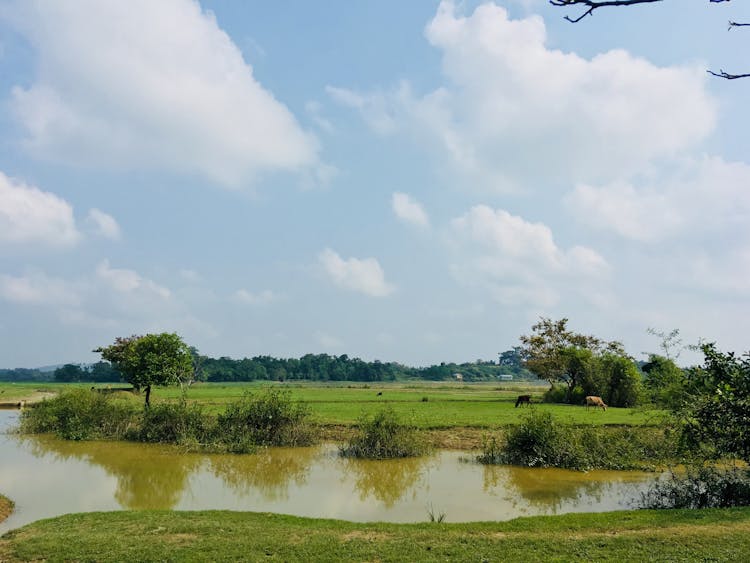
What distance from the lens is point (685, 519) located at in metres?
11.8

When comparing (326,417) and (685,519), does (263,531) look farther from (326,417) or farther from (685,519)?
(326,417)

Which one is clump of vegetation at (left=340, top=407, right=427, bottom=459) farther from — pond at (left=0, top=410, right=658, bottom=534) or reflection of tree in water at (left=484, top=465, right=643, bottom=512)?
reflection of tree in water at (left=484, top=465, right=643, bottom=512)

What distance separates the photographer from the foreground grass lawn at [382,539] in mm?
9594

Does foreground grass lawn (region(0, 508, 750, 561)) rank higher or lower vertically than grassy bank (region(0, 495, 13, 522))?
higher

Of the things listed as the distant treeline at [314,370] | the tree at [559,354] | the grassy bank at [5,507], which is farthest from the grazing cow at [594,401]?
the distant treeline at [314,370]

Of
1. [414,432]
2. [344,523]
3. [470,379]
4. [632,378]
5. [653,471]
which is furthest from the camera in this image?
[470,379]

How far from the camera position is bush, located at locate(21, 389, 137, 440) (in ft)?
90.6

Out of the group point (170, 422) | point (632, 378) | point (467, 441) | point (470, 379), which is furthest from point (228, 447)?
point (470, 379)

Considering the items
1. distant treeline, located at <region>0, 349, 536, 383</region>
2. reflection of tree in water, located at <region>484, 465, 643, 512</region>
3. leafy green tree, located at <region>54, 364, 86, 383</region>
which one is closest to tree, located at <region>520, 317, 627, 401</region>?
reflection of tree in water, located at <region>484, 465, 643, 512</region>

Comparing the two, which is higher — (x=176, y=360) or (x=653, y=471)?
(x=176, y=360)

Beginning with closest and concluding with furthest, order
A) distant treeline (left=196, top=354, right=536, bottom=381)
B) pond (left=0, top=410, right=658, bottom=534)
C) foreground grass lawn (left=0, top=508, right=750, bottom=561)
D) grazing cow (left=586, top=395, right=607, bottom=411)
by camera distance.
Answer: foreground grass lawn (left=0, top=508, right=750, bottom=561), pond (left=0, top=410, right=658, bottom=534), grazing cow (left=586, top=395, right=607, bottom=411), distant treeline (left=196, top=354, right=536, bottom=381)

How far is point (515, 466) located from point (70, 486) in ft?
52.9

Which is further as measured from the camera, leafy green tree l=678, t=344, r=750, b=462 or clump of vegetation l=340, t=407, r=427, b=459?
clump of vegetation l=340, t=407, r=427, b=459

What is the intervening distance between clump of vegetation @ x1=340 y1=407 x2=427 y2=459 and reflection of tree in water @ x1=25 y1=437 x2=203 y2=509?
22.6 feet
